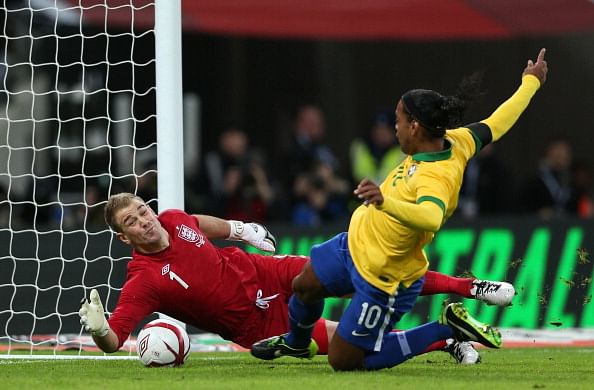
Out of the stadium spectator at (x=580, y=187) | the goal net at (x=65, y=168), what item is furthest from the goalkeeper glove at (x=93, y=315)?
the stadium spectator at (x=580, y=187)

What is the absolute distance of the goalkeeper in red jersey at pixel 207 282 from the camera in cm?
813

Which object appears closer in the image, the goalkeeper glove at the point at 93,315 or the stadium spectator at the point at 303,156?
the goalkeeper glove at the point at 93,315

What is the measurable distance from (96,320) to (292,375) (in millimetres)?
1212

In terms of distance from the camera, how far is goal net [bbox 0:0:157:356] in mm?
11721

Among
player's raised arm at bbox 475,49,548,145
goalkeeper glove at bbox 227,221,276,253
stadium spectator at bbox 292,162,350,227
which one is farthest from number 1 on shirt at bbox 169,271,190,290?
stadium spectator at bbox 292,162,350,227

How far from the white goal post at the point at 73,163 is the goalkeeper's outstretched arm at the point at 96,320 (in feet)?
5.97

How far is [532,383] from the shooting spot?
7.14m

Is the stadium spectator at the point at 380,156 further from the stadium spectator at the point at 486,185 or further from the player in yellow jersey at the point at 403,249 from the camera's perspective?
the player in yellow jersey at the point at 403,249

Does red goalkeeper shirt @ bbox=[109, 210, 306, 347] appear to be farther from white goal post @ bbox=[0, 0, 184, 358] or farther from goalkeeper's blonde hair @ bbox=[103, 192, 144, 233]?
white goal post @ bbox=[0, 0, 184, 358]

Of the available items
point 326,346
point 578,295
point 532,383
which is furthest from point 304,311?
point 578,295

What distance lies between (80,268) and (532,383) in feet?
19.5

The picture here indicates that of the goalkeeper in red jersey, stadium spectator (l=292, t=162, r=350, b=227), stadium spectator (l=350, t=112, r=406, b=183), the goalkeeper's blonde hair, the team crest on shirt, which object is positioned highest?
the goalkeeper's blonde hair

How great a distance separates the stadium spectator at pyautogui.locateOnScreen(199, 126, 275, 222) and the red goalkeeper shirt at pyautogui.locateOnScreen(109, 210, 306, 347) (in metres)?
5.13

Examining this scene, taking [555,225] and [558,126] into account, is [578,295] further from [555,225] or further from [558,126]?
[558,126]
